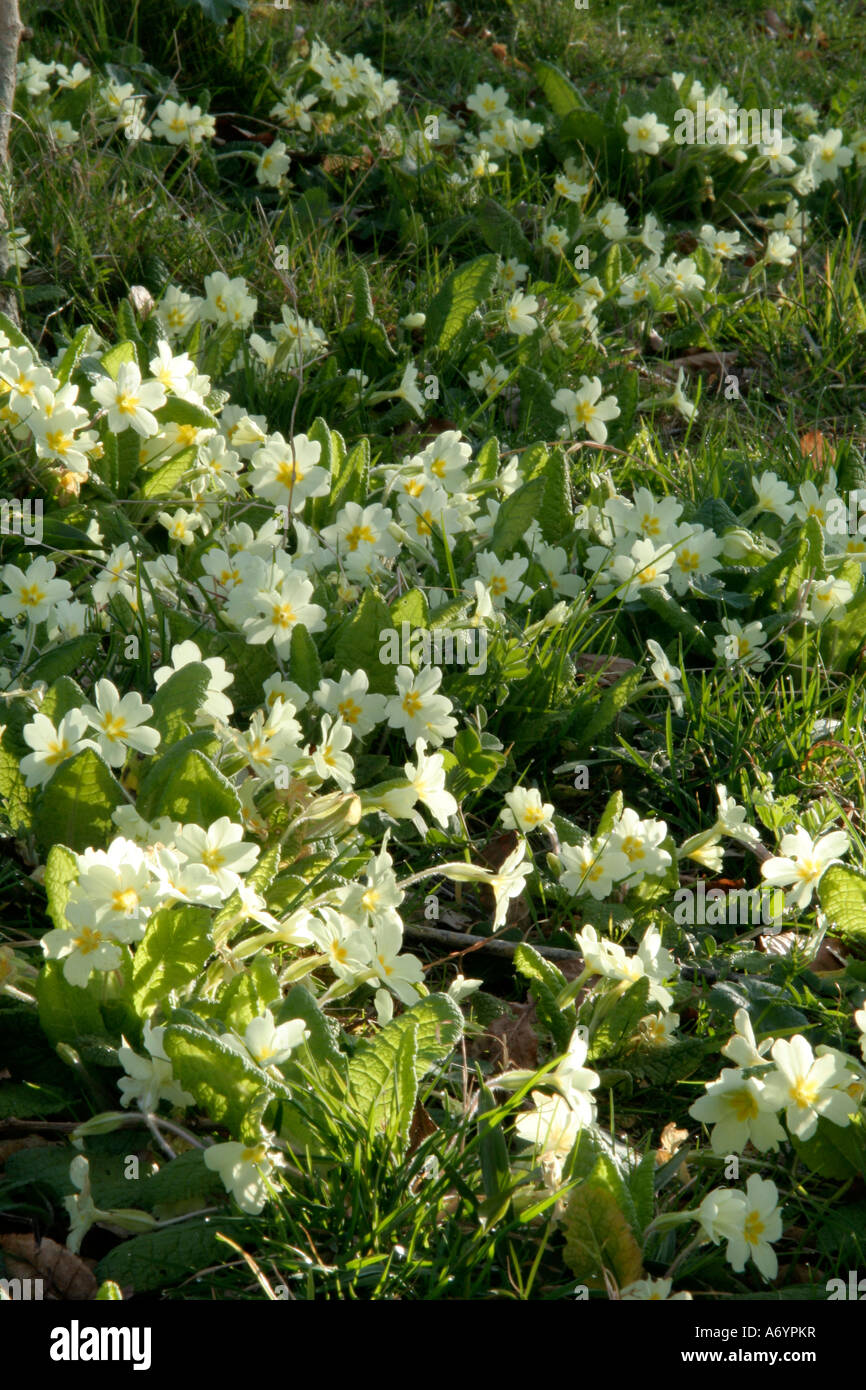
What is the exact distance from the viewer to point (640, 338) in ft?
12.1

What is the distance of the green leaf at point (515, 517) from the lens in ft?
8.17

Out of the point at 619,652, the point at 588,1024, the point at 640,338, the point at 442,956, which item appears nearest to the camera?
the point at 588,1024

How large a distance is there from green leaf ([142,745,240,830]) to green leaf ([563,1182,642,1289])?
27.2 inches

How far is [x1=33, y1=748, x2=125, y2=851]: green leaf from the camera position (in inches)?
70.2

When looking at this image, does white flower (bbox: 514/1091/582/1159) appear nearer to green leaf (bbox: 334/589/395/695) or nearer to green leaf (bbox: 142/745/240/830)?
green leaf (bbox: 142/745/240/830)

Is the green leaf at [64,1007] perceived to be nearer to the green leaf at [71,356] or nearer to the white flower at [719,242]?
the green leaf at [71,356]

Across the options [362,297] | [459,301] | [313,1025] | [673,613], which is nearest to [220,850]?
[313,1025]

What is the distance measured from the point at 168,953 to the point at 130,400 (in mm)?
1231

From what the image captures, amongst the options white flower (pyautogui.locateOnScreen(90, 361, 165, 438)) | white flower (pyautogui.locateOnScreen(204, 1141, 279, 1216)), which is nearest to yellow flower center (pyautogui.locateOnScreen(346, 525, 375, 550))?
white flower (pyautogui.locateOnScreen(90, 361, 165, 438))

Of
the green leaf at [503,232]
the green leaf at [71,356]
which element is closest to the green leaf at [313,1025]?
the green leaf at [71,356]

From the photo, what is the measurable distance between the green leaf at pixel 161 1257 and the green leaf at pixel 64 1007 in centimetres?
27

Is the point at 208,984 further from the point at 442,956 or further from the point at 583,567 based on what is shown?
the point at 583,567
